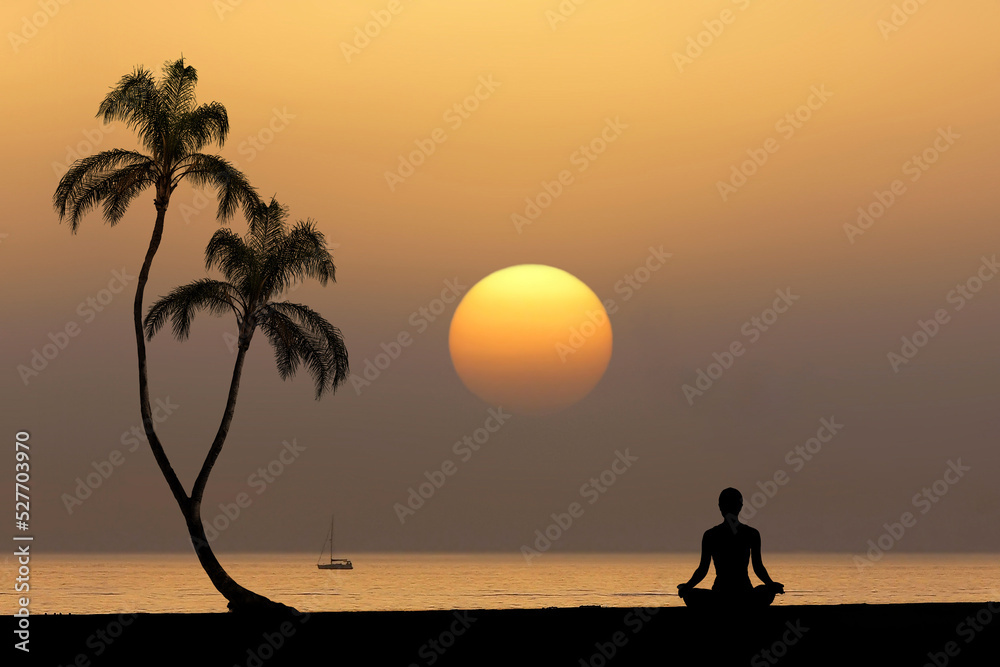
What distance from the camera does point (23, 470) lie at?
52.4ft

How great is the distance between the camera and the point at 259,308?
31672 millimetres

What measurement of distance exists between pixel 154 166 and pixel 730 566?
25.6m

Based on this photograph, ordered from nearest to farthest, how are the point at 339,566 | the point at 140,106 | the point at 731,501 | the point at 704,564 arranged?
the point at 731,501, the point at 704,564, the point at 140,106, the point at 339,566

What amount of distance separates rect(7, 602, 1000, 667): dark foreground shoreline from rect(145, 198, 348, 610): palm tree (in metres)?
23.8

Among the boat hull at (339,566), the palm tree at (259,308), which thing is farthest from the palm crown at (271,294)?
the boat hull at (339,566)

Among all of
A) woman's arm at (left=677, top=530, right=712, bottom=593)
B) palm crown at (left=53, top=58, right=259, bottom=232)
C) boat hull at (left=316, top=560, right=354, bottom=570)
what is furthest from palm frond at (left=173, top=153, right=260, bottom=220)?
boat hull at (left=316, top=560, right=354, bottom=570)

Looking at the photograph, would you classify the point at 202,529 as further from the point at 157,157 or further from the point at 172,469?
the point at 157,157

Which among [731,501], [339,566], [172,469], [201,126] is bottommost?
[731,501]

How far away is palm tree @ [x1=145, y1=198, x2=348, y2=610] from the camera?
1223 inches

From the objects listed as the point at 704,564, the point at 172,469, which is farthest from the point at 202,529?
the point at 704,564

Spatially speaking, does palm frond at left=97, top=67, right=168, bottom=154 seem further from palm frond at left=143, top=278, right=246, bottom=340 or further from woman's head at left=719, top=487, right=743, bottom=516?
woman's head at left=719, top=487, right=743, bottom=516

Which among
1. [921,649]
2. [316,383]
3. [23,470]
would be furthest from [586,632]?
[316,383]

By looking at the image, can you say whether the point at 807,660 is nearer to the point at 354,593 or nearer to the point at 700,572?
the point at 700,572

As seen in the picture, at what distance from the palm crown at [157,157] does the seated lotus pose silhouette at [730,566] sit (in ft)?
80.1
